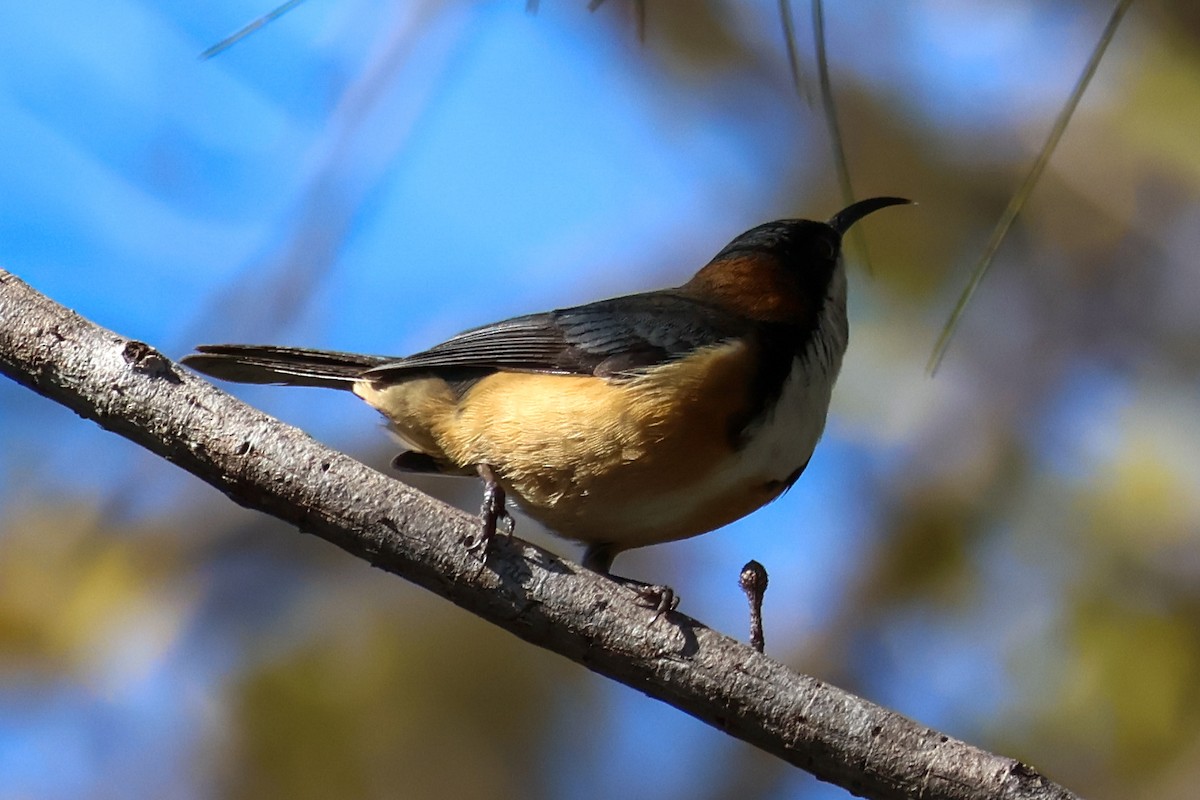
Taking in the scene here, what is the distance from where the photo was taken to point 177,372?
2.93m

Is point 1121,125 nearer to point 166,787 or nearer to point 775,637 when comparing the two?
point 775,637

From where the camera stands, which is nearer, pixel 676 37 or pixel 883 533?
pixel 883 533

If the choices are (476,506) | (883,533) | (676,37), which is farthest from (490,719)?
(676,37)

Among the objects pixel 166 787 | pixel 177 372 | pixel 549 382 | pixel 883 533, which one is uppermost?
pixel 883 533

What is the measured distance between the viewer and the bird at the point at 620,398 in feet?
12.4

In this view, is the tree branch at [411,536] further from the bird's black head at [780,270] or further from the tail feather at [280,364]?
the bird's black head at [780,270]

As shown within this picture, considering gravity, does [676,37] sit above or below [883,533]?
above

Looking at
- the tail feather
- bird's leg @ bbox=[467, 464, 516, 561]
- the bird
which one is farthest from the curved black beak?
bird's leg @ bbox=[467, 464, 516, 561]

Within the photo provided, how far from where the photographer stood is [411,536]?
284 cm

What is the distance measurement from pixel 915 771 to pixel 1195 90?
5.78 m

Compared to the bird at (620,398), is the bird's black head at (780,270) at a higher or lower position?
higher

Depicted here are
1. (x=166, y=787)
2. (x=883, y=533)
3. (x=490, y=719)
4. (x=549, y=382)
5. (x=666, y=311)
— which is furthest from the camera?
(x=883, y=533)

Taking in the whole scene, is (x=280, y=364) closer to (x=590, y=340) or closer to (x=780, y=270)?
(x=590, y=340)

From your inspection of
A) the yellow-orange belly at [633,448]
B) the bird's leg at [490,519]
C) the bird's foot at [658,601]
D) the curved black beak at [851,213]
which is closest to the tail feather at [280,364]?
the yellow-orange belly at [633,448]
